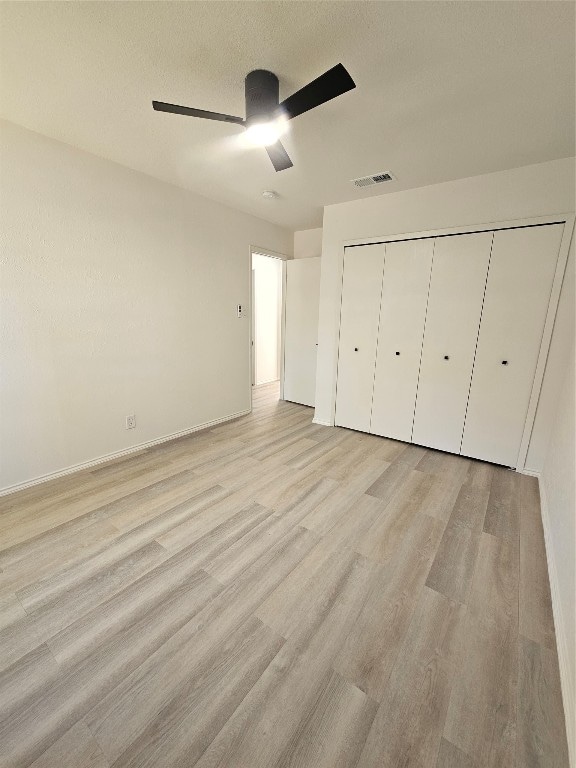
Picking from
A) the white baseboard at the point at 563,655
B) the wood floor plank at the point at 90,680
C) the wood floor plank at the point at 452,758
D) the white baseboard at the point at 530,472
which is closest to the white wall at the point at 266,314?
the white baseboard at the point at 530,472

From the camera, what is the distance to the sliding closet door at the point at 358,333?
3.29 m

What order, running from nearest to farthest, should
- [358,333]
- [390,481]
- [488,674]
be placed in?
[488,674] < [390,481] < [358,333]

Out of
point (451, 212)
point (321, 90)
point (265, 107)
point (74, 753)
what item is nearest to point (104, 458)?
point (74, 753)

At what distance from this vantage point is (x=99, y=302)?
8.54ft

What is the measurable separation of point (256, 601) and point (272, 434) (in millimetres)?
2130

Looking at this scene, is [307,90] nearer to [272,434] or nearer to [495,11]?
[495,11]

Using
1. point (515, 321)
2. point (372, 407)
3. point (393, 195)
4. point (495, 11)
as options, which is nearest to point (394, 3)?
point (495, 11)

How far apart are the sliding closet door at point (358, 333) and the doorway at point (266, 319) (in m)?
1.99

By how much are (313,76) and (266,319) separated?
4.32 metres

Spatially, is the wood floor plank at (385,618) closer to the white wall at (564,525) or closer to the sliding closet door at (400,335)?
the white wall at (564,525)

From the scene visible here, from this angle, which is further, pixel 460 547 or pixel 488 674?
pixel 460 547

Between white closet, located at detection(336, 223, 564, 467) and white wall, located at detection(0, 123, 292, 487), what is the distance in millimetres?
1680

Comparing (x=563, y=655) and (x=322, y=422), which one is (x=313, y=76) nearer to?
(x=563, y=655)

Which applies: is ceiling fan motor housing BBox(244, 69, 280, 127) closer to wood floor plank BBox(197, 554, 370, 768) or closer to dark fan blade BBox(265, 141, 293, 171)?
dark fan blade BBox(265, 141, 293, 171)
